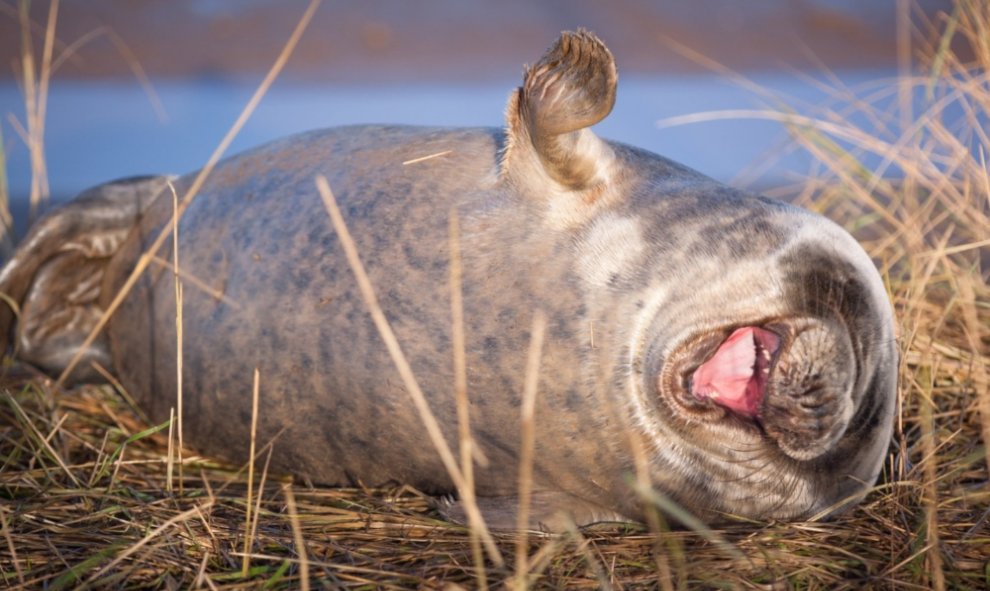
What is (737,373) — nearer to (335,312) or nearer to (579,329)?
(579,329)

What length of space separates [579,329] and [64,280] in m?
2.08

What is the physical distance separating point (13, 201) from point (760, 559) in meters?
6.11

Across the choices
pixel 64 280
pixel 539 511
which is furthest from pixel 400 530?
pixel 64 280

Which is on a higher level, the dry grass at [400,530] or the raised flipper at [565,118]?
the raised flipper at [565,118]

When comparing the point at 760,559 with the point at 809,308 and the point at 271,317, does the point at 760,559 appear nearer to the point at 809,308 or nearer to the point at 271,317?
the point at 809,308

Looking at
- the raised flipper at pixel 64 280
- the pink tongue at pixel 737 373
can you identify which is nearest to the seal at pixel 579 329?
the pink tongue at pixel 737 373

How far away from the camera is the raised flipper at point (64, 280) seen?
3.44 metres

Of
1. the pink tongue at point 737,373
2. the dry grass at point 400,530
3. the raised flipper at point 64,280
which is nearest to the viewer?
the dry grass at point 400,530

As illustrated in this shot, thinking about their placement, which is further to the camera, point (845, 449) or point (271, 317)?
point (271, 317)

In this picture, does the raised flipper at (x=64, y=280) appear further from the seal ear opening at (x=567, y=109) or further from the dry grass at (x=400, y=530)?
the seal ear opening at (x=567, y=109)

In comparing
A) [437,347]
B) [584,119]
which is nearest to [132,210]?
[437,347]

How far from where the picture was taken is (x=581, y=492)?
2.40 metres

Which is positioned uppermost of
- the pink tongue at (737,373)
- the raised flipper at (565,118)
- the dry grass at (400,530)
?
the raised flipper at (565,118)

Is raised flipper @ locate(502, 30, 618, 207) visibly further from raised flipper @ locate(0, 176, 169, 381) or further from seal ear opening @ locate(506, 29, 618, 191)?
raised flipper @ locate(0, 176, 169, 381)
